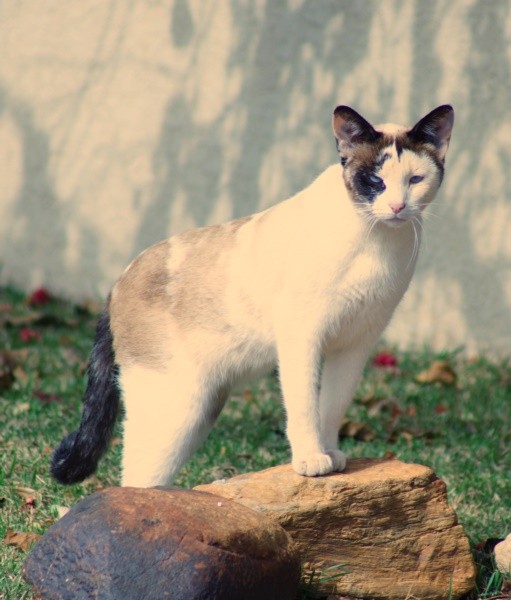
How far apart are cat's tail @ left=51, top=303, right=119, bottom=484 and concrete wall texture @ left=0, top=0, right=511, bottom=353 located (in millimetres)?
3454

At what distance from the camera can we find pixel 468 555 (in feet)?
11.7

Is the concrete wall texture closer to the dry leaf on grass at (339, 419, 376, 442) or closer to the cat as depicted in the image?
the dry leaf on grass at (339, 419, 376, 442)

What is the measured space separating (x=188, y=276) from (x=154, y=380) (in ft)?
1.38

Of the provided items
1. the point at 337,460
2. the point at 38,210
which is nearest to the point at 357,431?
the point at 337,460

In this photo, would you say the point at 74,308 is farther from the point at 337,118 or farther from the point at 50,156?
the point at 337,118

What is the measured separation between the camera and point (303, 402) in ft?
11.3

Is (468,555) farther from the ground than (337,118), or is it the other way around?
(337,118)

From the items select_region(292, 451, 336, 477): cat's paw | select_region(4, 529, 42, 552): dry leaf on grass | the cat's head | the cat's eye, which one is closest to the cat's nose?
the cat's head

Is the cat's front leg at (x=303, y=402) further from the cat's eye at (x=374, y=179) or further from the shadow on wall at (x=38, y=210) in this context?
the shadow on wall at (x=38, y=210)

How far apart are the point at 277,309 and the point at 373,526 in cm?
84

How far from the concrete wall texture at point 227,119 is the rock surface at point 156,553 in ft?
13.9

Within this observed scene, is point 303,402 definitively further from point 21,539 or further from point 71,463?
point 21,539

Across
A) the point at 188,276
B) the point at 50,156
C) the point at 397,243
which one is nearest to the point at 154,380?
the point at 188,276

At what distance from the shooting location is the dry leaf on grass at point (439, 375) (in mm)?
6340
